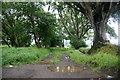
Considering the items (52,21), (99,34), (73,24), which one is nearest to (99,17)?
(99,34)

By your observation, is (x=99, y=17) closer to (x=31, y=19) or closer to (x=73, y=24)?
(x=31, y=19)

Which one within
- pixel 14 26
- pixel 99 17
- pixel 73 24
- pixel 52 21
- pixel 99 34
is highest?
pixel 73 24

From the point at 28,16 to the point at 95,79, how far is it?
13521 mm

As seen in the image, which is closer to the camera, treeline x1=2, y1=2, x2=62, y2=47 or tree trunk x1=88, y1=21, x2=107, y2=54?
tree trunk x1=88, y1=21, x2=107, y2=54

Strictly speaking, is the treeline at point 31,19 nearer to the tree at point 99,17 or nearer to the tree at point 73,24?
the tree at point 73,24

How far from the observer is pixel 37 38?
56.6 ft

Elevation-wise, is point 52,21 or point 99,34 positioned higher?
point 52,21

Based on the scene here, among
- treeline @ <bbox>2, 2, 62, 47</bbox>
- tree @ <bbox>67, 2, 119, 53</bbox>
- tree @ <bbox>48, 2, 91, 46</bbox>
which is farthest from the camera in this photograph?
tree @ <bbox>48, 2, 91, 46</bbox>

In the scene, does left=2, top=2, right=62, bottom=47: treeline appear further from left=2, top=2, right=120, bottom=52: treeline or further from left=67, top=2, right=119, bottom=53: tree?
left=67, top=2, right=119, bottom=53: tree

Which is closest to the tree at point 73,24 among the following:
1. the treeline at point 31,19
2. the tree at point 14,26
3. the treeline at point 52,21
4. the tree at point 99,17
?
the treeline at point 52,21

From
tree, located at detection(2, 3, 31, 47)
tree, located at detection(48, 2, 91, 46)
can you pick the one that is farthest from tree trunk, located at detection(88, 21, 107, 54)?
tree, located at detection(48, 2, 91, 46)

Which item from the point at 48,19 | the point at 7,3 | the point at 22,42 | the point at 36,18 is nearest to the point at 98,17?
the point at 48,19

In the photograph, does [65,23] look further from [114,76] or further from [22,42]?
[114,76]

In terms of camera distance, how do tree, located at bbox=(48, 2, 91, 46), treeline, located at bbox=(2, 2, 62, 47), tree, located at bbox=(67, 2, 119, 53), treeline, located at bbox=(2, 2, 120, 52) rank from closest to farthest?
tree, located at bbox=(67, 2, 119, 53) → treeline, located at bbox=(2, 2, 120, 52) → treeline, located at bbox=(2, 2, 62, 47) → tree, located at bbox=(48, 2, 91, 46)
